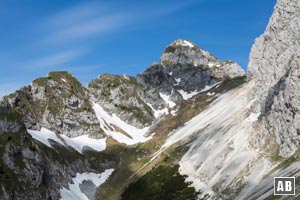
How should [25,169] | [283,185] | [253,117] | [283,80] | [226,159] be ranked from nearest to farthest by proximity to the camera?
1. [283,185]
2. [283,80]
3. [226,159]
4. [25,169]
5. [253,117]

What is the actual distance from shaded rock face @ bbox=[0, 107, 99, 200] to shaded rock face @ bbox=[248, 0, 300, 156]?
298ft

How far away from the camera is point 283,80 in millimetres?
157625

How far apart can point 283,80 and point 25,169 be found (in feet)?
352

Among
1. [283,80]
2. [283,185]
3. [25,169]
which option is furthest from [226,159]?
[283,185]

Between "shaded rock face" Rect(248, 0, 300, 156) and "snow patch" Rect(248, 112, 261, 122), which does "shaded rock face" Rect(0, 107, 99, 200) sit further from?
"shaded rock face" Rect(248, 0, 300, 156)

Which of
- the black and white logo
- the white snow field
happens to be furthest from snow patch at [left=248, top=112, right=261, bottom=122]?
the black and white logo

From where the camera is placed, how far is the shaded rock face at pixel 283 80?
140 m

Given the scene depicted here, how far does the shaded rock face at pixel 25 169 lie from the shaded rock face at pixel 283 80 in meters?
90.8

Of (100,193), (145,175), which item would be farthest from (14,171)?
(145,175)

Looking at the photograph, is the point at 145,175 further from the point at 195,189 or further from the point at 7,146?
the point at 7,146

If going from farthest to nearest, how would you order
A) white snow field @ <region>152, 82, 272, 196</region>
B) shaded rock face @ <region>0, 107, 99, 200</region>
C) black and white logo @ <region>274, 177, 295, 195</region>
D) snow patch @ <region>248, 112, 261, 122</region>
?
snow patch @ <region>248, 112, 261, 122</region>
shaded rock face @ <region>0, 107, 99, 200</region>
white snow field @ <region>152, 82, 272, 196</region>
black and white logo @ <region>274, 177, 295, 195</region>

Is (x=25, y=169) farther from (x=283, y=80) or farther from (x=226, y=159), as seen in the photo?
(x=283, y=80)

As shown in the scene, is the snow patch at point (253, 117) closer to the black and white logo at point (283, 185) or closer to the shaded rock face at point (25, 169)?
the shaded rock face at point (25, 169)

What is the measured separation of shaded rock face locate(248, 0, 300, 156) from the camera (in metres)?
140
